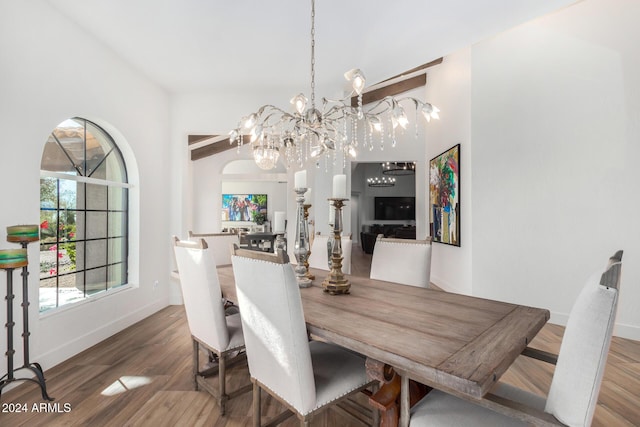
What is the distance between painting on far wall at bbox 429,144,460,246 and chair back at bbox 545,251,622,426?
3.20 metres

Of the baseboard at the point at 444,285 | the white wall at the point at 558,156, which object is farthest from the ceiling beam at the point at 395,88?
the baseboard at the point at 444,285

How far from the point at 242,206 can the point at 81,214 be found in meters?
7.14

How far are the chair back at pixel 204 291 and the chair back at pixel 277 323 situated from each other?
0.41m

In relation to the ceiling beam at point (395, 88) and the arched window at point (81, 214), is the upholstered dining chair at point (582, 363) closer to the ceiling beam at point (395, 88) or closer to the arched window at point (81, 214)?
the arched window at point (81, 214)

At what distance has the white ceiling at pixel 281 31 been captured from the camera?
2410 millimetres

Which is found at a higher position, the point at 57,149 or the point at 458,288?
the point at 57,149

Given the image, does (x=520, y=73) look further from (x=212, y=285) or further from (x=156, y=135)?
(x=156, y=135)

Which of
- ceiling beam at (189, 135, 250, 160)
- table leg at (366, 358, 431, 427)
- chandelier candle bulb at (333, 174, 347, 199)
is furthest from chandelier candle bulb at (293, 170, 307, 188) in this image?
ceiling beam at (189, 135, 250, 160)

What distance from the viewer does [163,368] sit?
238 cm

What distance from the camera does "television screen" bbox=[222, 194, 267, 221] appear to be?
394 inches

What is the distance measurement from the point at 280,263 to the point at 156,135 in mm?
3333

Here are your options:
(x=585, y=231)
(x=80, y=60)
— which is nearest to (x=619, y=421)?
(x=585, y=231)

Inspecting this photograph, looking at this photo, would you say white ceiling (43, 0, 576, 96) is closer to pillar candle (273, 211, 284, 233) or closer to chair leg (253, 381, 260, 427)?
pillar candle (273, 211, 284, 233)

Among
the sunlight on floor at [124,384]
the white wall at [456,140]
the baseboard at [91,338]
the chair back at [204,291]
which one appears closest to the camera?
the chair back at [204,291]
